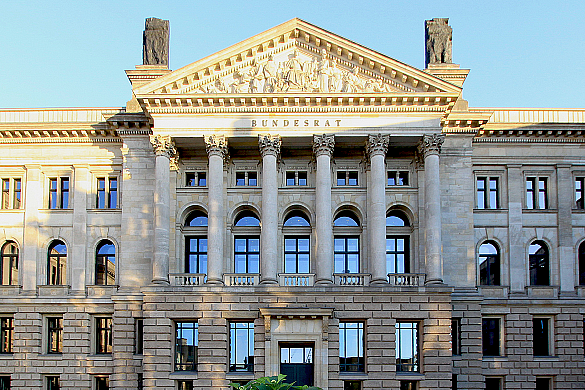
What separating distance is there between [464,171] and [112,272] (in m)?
22.9

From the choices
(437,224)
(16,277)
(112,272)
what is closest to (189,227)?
(112,272)

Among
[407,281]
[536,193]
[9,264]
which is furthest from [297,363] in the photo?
[9,264]

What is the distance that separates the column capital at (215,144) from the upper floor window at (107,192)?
776 cm

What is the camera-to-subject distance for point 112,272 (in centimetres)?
4250

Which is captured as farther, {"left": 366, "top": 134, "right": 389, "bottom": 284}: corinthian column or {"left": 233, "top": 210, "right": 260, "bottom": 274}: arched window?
{"left": 233, "top": 210, "right": 260, "bottom": 274}: arched window

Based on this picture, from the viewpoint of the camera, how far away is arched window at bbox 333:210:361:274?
41.2 metres

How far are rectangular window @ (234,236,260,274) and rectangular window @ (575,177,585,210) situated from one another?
820 inches

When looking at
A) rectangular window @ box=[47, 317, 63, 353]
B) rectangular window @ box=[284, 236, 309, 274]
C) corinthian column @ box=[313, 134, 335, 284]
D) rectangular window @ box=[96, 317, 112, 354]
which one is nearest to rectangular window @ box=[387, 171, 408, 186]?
corinthian column @ box=[313, 134, 335, 284]

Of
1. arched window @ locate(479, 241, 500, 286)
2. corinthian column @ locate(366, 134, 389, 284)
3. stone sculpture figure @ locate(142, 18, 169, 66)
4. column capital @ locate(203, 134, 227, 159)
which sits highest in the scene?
stone sculpture figure @ locate(142, 18, 169, 66)

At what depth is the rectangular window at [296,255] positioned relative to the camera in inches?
1633

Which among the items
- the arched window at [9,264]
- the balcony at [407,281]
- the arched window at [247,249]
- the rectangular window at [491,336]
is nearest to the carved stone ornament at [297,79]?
the arched window at [247,249]

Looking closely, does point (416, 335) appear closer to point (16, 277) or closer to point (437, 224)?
point (437, 224)

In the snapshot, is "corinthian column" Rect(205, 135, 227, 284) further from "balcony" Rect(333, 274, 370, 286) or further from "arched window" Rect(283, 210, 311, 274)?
"balcony" Rect(333, 274, 370, 286)

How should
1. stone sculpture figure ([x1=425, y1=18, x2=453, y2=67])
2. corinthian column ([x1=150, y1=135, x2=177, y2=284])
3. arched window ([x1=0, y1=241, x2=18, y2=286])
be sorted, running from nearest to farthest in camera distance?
corinthian column ([x1=150, y1=135, x2=177, y2=284]) → arched window ([x1=0, y1=241, x2=18, y2=286]) → stone sculpture figure ([x1=425, y1=18, x2=453, y2=67])
